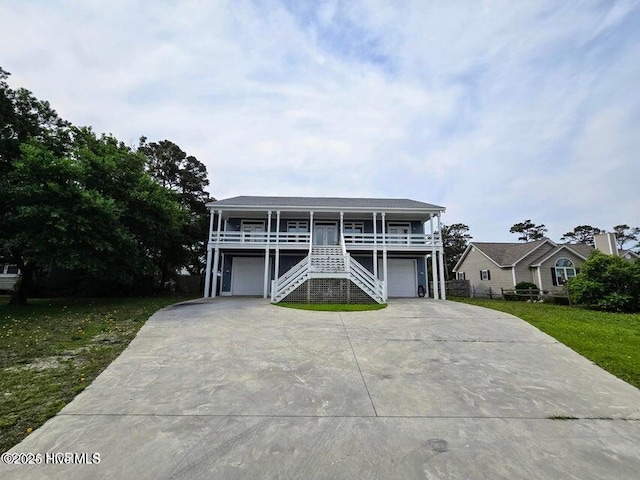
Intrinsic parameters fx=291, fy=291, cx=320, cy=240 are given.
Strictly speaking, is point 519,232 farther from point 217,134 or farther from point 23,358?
point 23,358

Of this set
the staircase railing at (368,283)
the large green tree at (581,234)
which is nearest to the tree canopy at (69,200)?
the staircase railing at (368,283)

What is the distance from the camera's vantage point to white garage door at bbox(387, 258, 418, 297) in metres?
20.0

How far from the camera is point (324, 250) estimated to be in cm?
1828

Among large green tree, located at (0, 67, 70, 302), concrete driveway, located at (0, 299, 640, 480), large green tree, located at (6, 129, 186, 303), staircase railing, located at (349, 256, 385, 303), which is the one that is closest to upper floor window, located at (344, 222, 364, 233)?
staircase railing, located at (349, 256, 385, 303)

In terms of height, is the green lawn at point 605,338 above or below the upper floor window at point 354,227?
below

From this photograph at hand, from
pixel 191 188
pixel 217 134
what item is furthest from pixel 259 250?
pixel 191 188

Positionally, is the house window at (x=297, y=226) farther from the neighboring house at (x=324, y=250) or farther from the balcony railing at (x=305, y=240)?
the balcony railing at (x=305, y=240)

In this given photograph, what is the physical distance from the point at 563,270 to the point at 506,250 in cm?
460

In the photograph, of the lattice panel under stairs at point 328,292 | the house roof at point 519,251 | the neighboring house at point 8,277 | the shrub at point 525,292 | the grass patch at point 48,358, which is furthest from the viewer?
the house roof at point 519,251

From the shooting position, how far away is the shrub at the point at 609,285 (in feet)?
44.2

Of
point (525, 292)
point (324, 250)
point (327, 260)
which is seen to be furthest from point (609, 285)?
point (324, 250)

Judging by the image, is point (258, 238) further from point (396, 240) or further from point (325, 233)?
point (396, 240)

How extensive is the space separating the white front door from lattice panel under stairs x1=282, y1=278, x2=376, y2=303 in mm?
6191

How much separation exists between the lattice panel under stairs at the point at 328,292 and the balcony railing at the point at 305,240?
150 inches
